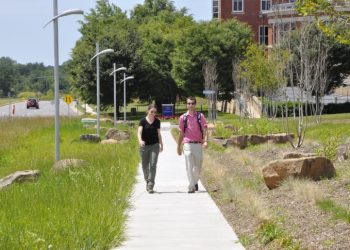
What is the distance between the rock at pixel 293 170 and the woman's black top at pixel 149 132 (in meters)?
2.24

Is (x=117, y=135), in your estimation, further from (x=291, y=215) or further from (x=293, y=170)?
(x=291, y=215)

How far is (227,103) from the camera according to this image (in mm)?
71875

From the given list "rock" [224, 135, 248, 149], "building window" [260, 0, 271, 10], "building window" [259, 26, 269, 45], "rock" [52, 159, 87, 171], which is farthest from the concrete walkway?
"building window" [260, 0, 271, 10]

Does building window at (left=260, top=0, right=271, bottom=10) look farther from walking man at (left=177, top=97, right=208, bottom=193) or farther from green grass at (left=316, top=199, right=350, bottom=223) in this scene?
green grass at (left=316, top=199, right=350, bottom=223)

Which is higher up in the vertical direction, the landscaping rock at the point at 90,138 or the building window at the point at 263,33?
the building window at the point at 263,33

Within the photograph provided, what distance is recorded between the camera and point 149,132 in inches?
572

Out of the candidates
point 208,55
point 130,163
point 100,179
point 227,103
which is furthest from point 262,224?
point 227,103

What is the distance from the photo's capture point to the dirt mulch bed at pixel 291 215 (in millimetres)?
9195

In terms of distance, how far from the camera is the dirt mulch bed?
920 cm

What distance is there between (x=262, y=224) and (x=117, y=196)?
3239mm

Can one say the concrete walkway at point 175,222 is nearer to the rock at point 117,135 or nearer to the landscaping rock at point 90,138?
the landscaping rock at point 90,138

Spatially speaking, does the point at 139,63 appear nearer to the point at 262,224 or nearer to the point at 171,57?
the point at 171,57

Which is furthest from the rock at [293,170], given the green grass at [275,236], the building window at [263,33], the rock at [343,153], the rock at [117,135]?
the building window at [263,33]

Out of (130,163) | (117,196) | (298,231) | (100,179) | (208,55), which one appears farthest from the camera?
(208,55)
